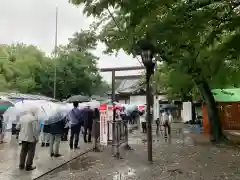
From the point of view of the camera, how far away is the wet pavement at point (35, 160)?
7815 mm

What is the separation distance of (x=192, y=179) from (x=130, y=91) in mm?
35745

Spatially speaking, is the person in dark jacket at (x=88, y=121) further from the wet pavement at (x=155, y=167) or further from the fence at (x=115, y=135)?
the wet pavement at (x=155, y=167)

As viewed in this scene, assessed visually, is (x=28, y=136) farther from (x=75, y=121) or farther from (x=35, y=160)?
(x=75, y=121)

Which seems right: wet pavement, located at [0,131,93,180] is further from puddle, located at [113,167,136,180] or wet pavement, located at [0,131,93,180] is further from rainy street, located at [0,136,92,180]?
Result: puddle, located at [113,167,136,180]

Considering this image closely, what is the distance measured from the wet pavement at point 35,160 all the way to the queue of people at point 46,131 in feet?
0.95

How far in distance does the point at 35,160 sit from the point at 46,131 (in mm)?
1117

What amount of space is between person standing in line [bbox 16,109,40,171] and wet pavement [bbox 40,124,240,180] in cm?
78

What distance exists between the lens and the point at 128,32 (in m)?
3.89

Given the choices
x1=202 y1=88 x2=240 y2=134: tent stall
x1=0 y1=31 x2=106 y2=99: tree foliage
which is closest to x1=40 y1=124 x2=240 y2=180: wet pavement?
x1=202 y1=88 x2=240 y2=134: tent stall

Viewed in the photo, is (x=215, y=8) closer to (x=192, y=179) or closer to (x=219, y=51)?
(x=219, y=51)

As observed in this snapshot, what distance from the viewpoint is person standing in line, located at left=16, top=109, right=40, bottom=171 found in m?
8.20

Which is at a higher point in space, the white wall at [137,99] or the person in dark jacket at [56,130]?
the white wall at [137,99]

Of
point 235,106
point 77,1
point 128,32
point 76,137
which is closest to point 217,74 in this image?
point 128,32

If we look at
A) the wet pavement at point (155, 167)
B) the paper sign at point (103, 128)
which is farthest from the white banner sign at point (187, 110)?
the paper sign at point (103, 128)
